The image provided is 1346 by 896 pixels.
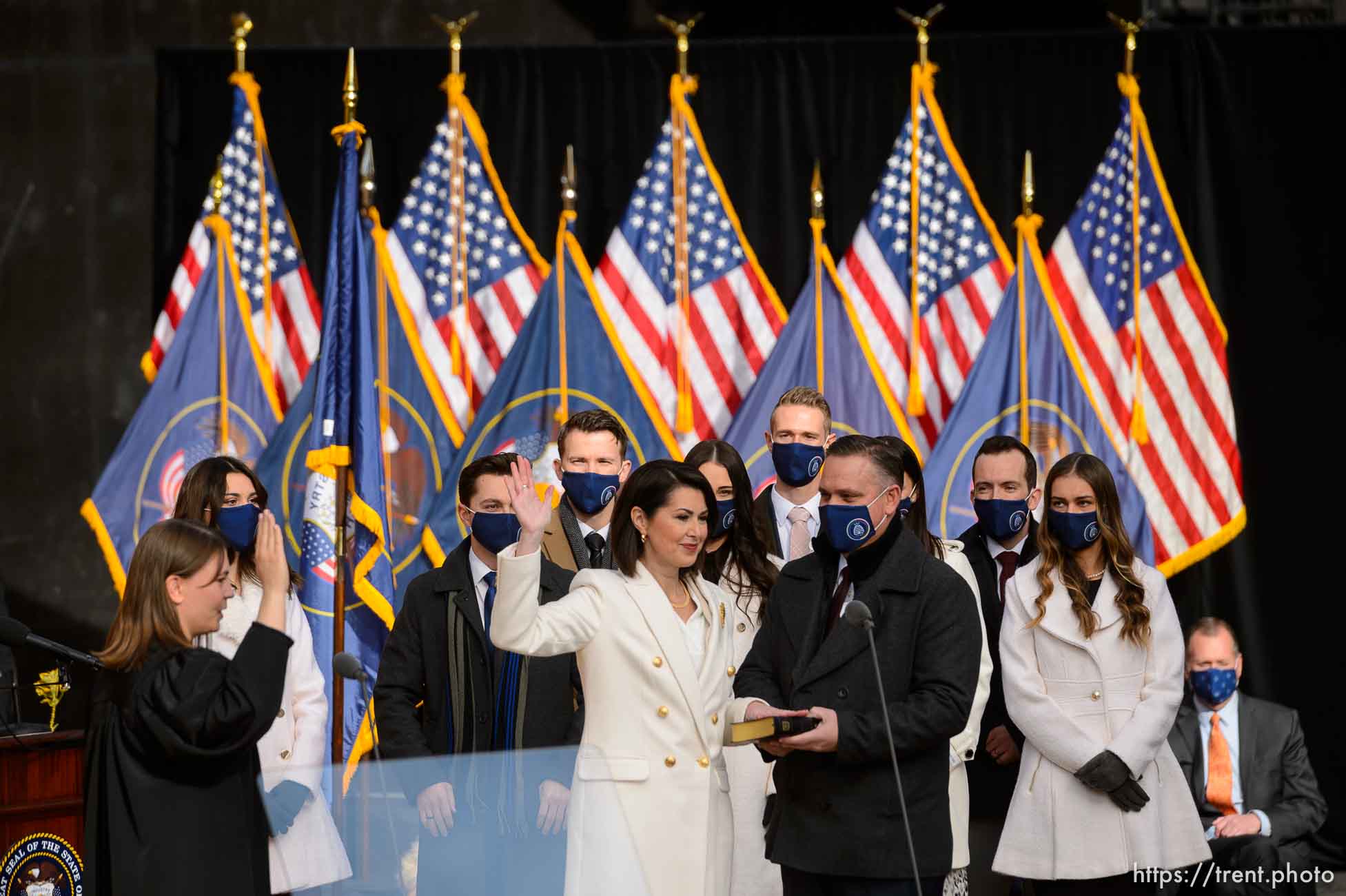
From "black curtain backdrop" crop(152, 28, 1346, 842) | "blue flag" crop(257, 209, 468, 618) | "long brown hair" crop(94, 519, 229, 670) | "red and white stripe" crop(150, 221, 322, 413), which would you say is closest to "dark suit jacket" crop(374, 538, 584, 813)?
"long brown hair" crop(94, 519, 229, 670)

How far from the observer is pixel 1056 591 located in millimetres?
4227

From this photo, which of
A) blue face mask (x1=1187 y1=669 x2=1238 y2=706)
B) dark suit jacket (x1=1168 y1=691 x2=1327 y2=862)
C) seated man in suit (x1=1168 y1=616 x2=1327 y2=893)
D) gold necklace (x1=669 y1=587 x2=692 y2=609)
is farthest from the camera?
blue face mask (x1=1187 y1=669 x2=1238 y2=706)

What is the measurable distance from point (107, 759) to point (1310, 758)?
561cm

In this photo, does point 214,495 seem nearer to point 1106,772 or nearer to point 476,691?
point 476,691

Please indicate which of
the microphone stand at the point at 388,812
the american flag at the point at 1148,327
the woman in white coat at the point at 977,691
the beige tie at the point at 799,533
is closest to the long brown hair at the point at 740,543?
the beige tie at the point at 799,533

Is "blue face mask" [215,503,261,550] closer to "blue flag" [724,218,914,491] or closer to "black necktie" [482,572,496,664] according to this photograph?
"black necktie" [482,572,496,664]

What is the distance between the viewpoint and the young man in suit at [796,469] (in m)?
4.60

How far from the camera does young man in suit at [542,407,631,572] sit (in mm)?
4324

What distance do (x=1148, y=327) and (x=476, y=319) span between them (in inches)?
117

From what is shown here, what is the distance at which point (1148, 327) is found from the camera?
706 cm

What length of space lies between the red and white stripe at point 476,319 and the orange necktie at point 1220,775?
332cm

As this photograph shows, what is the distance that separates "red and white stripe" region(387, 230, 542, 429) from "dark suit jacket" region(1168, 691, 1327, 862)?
128 inches

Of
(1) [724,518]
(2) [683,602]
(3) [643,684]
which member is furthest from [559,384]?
(3) [643,684]

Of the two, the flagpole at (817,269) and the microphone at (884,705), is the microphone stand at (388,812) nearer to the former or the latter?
the microphone at (884,705)
